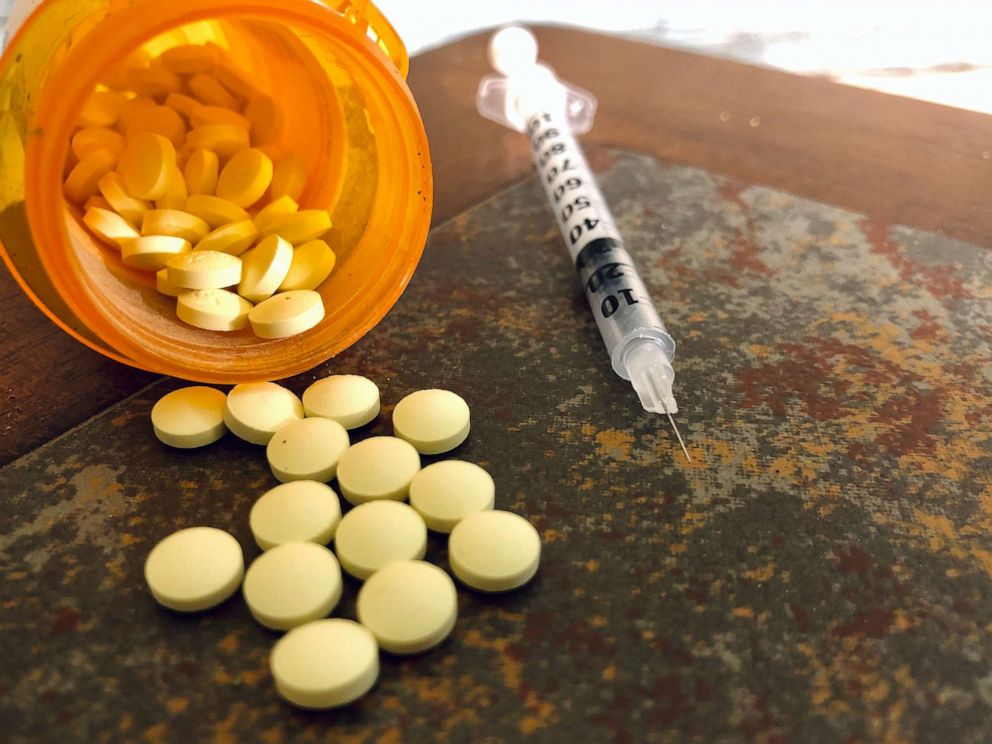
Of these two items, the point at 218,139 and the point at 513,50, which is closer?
the point at 218,139

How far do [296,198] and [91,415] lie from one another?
10.0 inches

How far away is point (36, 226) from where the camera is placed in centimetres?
52

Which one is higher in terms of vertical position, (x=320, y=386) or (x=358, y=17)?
(x=358, y=17)

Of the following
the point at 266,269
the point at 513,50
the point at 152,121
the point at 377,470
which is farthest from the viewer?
the point at 513,50

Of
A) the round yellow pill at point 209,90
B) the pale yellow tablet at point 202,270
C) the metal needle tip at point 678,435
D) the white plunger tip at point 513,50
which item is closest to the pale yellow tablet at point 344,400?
the pale yellow tablet at point 202,270

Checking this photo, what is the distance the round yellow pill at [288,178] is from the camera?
75cm

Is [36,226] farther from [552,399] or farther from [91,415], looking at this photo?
[552,399]

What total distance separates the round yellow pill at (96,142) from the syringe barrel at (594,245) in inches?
15.4

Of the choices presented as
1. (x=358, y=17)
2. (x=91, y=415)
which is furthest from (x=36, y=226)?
(x=358, y=17)

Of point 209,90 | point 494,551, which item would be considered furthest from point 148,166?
point 494,551

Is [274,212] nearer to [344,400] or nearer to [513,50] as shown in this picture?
[344,400]

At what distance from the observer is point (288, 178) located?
0.75m

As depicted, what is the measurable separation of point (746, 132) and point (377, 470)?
0.63 metres

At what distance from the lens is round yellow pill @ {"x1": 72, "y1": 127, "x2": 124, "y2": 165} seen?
0.74 m
